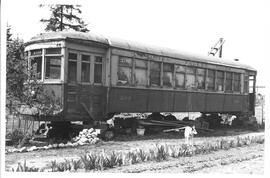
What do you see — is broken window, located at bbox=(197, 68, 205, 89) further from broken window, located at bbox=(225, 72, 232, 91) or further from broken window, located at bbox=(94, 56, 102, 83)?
broken window, located at bbox=(94, 56, 102, 83)

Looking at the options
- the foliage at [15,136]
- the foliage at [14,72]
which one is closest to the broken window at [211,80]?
the foliage at [14,72]

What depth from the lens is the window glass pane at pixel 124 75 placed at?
41.7 ft

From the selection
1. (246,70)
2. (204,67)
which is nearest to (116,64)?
(204,67)

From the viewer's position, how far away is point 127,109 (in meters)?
13.0

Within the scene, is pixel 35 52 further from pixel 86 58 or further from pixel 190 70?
pixel 190 70

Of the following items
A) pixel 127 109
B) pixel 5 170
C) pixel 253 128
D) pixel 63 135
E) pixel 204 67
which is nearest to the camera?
pixel 5 170

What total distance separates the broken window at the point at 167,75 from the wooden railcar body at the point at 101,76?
6 cm

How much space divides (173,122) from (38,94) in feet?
19.2

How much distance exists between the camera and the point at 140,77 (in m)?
13.5

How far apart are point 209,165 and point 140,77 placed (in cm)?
530

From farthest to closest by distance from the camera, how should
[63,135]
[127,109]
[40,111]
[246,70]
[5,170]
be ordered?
1. [246,70]
2. [127,109]
3. [63,135]
4. [40,111]
5. [5,170]

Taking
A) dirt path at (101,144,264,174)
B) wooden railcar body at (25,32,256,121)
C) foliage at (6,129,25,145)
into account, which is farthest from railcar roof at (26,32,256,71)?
dirt path at (101,144,264,174)

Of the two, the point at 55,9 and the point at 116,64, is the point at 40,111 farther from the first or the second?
the point at 55,9

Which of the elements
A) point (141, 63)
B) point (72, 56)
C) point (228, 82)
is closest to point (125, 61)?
point (141, 63)
